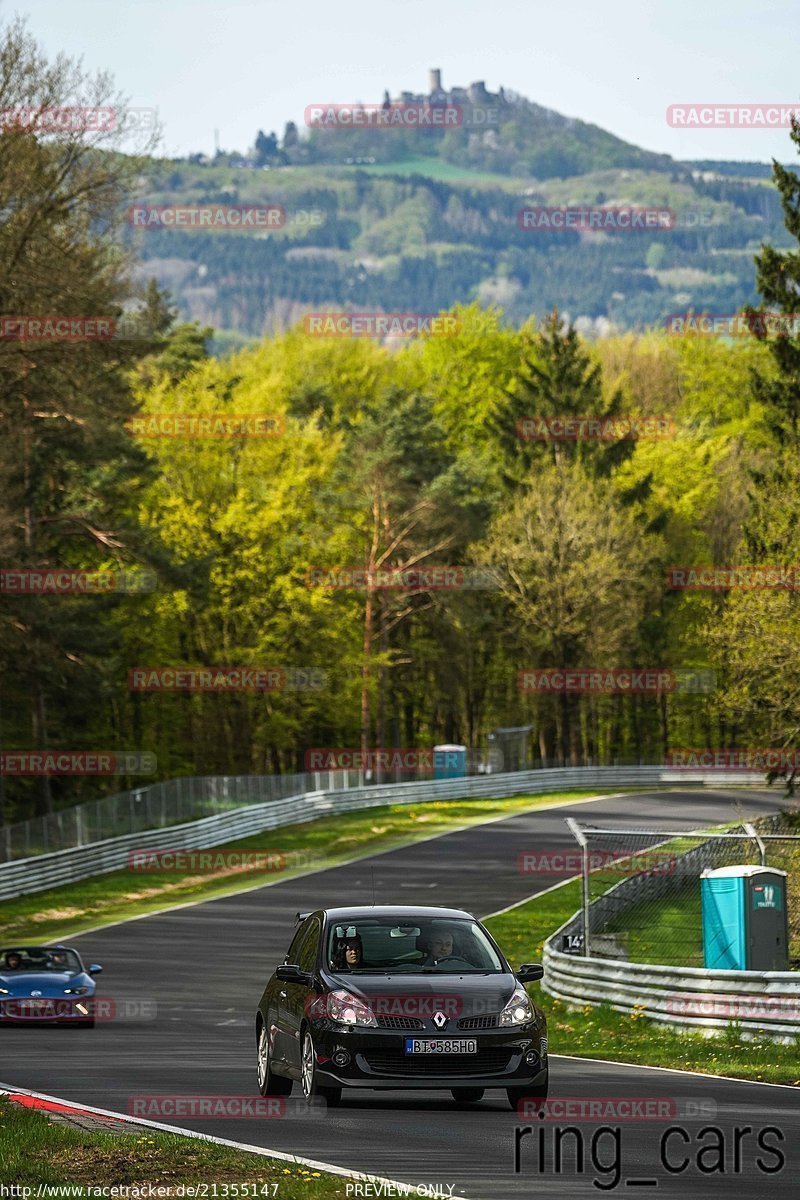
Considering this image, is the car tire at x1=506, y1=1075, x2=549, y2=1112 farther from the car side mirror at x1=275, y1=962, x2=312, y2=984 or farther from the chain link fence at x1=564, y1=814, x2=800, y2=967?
the chain link fence at x1=564, y1=814, x2=800, y2=967

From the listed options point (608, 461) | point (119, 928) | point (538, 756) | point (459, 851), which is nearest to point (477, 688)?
point (538, 756)

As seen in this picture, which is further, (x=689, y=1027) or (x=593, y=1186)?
(x=689, y=1027)

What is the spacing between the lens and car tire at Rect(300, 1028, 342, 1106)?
44.2 feet

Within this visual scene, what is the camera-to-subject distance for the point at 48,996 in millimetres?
25719

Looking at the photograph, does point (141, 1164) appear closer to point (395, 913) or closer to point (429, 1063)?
point (429, 1063)

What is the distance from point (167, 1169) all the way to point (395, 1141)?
195 centimetres

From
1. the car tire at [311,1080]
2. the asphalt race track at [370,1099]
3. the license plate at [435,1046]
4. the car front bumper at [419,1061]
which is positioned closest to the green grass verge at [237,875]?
the asphalt race track at [370,1099]

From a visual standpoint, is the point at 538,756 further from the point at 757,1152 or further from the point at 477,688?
the point at 757,1152

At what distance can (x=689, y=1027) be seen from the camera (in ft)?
70.2

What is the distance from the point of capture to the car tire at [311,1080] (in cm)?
1347

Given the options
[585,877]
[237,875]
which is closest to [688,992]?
[585,877]

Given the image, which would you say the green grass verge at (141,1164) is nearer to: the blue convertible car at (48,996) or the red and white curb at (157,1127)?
the red and white curb at (157,1127)

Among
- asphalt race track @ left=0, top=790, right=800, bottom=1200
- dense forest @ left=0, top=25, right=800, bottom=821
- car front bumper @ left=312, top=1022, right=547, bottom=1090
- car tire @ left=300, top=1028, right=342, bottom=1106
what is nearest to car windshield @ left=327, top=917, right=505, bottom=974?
car tire @ left=300, top=1028, right=342, bottom=1106

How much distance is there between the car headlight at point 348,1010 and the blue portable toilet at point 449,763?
5958 centimetres
